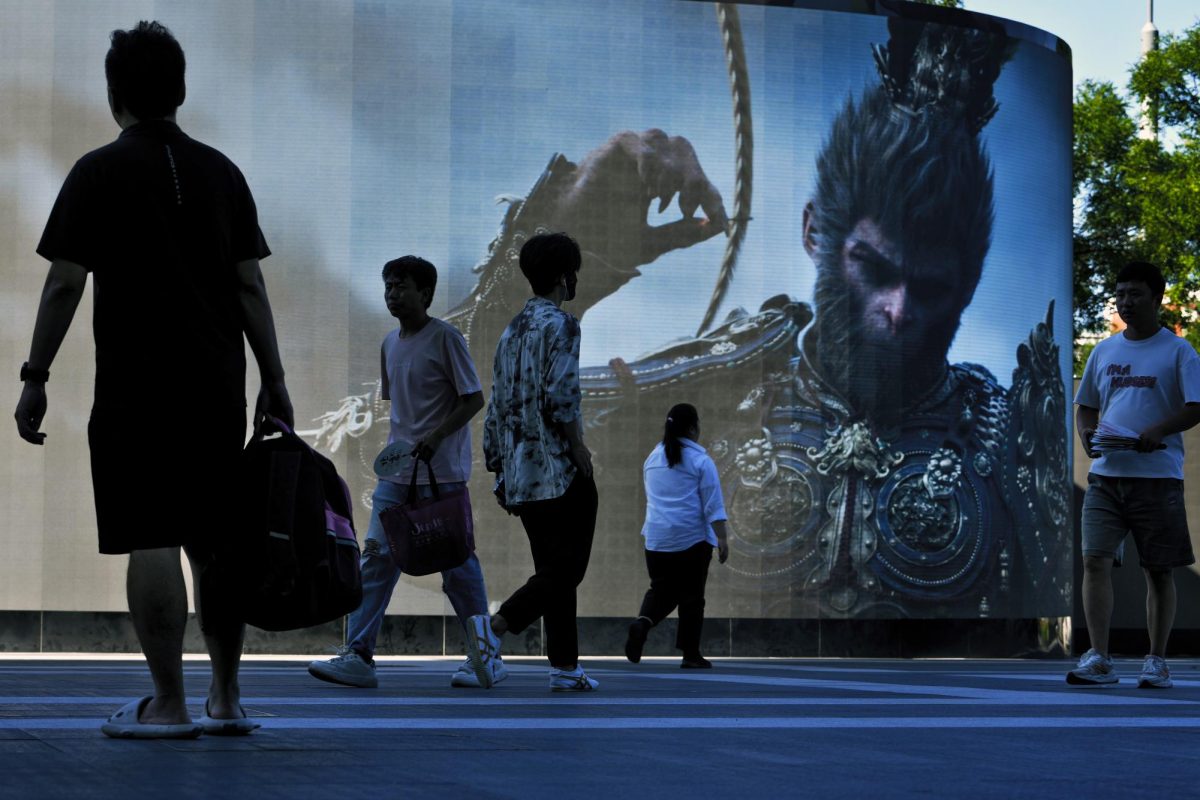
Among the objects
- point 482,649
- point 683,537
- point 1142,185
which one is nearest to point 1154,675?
point 482,649

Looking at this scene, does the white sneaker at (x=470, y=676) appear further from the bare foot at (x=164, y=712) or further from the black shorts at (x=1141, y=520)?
the bare foot at (x=164, y=712)

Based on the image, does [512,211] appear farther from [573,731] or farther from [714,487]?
[573,731]

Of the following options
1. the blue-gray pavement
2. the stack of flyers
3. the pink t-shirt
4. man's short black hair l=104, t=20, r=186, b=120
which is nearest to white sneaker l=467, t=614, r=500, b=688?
the blue-gray pavement

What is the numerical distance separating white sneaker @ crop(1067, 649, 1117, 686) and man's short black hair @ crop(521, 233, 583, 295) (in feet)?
10.0

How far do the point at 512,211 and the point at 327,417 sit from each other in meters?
2.57

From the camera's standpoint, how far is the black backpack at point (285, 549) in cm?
464

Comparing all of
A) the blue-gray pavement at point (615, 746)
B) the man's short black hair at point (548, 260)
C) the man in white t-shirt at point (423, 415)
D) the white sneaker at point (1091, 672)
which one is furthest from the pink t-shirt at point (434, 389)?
the white sneaker at point (1091, 672)

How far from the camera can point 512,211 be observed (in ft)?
56.7

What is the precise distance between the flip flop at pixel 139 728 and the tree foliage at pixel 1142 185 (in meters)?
30.4

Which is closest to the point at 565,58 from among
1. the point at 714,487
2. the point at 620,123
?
the point at 620,123

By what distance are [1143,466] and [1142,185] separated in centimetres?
2664

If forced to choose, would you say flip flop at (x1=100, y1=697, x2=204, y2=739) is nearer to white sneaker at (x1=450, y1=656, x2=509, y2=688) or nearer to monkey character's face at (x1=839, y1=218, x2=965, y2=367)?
white sneaker at (x1=450, y1=656, x2=509, y2=688)

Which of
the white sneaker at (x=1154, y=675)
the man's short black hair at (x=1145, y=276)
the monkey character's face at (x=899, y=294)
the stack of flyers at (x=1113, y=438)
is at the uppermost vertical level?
the monkey character's face at (x=899, y=294)

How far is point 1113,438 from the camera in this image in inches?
349
